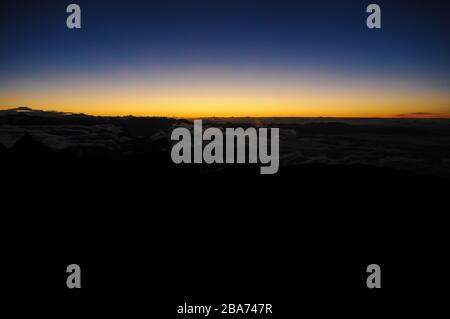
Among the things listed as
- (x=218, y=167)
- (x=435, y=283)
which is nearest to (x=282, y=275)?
(x=435, y=283)

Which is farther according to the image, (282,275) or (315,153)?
(315,153)

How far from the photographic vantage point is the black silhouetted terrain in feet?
194

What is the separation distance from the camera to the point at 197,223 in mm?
90188

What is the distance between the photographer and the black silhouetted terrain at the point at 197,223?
194ft

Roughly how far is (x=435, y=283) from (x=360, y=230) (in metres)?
28.8

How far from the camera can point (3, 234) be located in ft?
233

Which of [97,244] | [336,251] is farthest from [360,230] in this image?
[97,244]

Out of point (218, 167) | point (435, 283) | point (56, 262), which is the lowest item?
point (435, 283)

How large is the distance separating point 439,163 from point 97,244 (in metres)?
183

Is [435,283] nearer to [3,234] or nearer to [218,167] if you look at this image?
[3,234]
